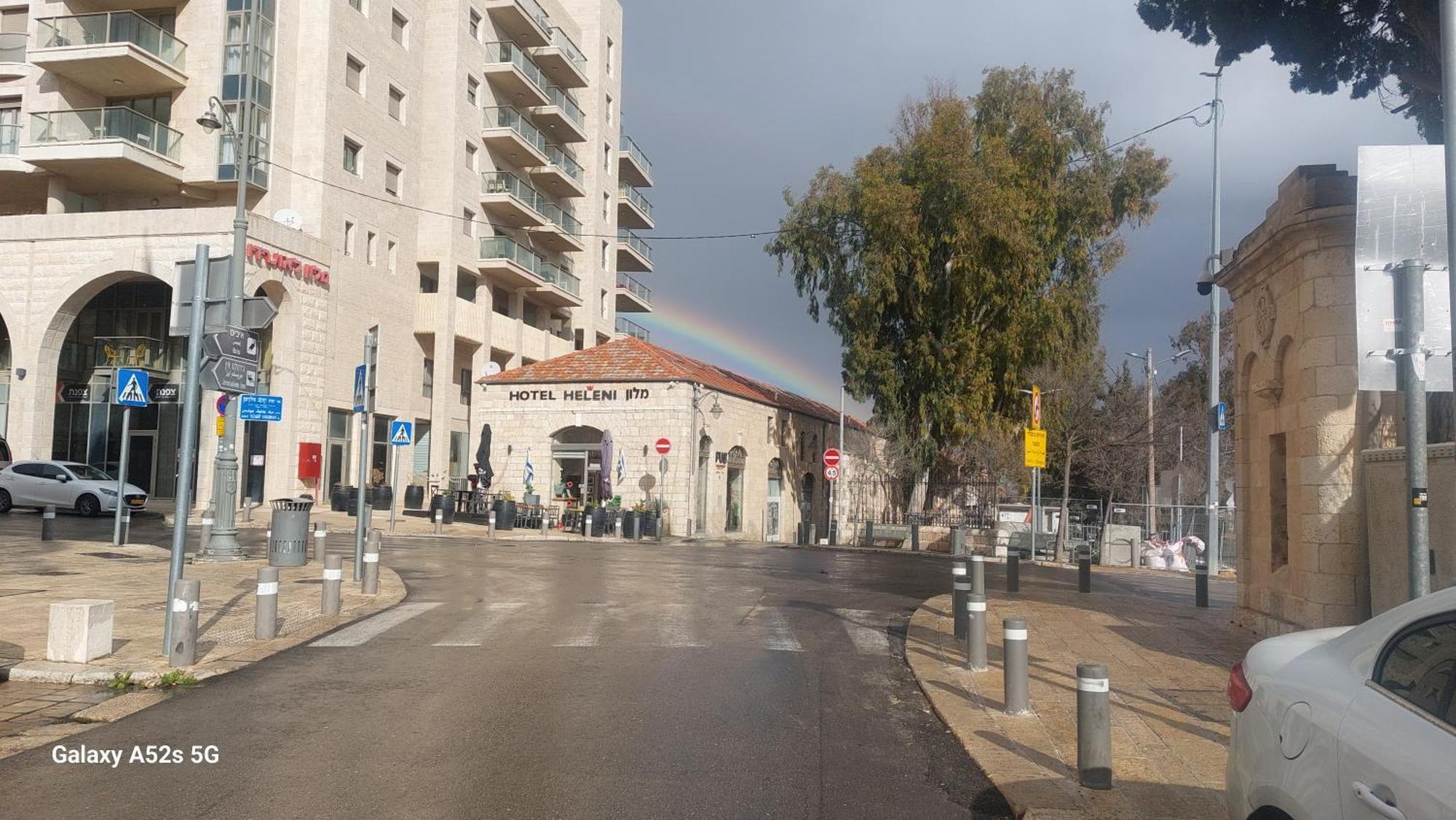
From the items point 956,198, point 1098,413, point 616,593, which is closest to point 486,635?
point 616,593

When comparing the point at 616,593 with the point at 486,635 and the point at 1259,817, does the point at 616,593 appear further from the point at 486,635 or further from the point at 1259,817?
the point at 1259,817

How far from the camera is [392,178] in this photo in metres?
40.6

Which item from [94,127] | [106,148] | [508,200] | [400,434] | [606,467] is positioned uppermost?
[508,200]

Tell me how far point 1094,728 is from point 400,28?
41.3 m

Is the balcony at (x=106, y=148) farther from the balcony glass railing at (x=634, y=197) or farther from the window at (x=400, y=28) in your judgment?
the balcony glass railing at (x=634, y=197)

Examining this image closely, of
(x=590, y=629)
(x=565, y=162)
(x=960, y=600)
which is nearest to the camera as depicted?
(x=960, y=600)

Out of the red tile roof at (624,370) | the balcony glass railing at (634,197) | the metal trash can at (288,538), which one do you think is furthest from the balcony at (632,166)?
the metal trash can at (288,538)

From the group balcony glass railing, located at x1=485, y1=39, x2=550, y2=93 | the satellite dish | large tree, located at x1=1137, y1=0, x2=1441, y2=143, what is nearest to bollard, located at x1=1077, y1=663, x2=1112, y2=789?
large tree, located at x1=1137, y1=0, x2=1441, y2=143

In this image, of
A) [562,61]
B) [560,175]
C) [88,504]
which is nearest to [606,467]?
[88,504]

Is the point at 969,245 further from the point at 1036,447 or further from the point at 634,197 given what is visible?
the point at 634,197

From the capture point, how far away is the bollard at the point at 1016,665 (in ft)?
24.5

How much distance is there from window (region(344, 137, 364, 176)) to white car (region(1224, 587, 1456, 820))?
3783cm

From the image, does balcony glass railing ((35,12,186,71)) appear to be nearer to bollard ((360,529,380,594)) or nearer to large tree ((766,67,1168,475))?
large tree ((766,67,1168,475))

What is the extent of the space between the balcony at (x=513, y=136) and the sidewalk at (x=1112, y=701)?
117 ft
